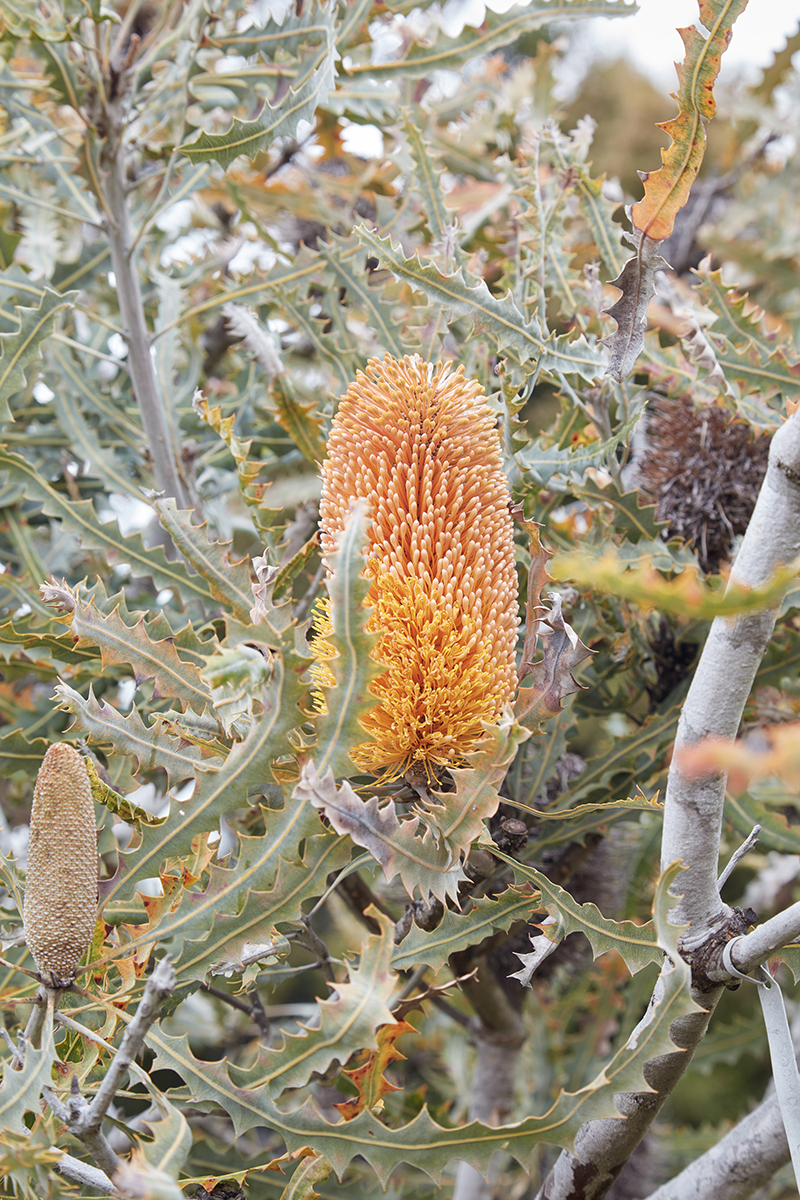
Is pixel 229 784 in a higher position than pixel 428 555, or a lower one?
lower

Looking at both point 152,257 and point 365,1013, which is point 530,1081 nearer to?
point 365,1013

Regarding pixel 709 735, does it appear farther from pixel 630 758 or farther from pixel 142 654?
pixel 142 654

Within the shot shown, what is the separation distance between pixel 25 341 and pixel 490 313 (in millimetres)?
429

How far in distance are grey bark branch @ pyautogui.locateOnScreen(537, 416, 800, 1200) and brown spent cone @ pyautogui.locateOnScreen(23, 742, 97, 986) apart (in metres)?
0.32

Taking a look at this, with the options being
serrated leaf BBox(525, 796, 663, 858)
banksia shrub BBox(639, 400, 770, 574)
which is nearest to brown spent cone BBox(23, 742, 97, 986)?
serrated leaf BBox(525, 796, 663, 858)

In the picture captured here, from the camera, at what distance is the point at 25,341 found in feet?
2.76

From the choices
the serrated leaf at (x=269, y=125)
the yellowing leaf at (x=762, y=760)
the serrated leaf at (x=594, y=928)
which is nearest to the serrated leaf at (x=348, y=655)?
the serrated leaf at (x=594, y=928)

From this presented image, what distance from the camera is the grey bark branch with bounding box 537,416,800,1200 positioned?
21.2 inches

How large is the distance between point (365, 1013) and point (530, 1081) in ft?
4.15

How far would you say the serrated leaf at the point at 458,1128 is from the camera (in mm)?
491

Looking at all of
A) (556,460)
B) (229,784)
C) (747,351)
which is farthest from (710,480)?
(229,784)

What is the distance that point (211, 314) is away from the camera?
4.88ft

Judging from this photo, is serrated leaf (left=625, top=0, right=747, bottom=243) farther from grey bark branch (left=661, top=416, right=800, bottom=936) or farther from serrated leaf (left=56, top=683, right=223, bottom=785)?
serrated leaf (left=56, top=683, right=223, bottom=785)

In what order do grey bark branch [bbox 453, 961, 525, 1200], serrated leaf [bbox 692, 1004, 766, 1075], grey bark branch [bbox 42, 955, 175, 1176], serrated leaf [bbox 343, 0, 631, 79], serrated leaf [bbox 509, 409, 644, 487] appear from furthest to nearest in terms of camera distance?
1. serrated leaf [bbox 692, 1004, 766, 1075]
2. grey bark branch [bbox 453, 961, 525, 1200]
3. serrated leaf [bbox 343, 0, 631, 79]
4. serrated leaf [bbox 509, 409, 644, 487]
5. grey bark branch [bbox 42, 955, 175, 1176]
